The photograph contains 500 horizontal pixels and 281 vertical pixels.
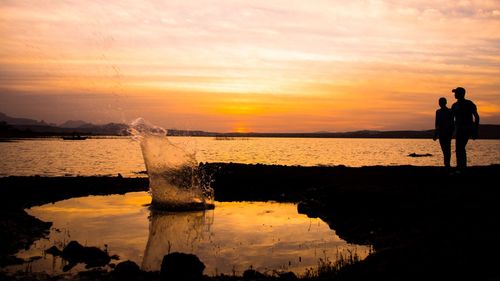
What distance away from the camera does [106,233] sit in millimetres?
A: 13766

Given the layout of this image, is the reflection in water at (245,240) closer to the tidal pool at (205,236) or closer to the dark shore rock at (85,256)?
the tidal pool at (205,236)

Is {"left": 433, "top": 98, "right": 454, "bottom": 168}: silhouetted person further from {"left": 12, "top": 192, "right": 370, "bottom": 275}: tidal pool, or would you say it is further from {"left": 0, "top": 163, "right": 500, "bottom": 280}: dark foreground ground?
{"left": 12, "top": 192, "right": 370, "bottom": 275}: tidal pool

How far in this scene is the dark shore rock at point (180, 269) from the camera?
8922mm

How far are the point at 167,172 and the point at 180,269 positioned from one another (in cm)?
1110

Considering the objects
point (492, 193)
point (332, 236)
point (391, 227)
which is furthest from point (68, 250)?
point (492, 193)

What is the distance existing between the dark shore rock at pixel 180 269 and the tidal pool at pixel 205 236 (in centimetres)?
81

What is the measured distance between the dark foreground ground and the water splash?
236 cm

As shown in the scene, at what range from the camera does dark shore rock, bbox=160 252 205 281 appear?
8.92m

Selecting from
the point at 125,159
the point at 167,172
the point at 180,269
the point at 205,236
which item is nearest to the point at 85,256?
the point at 180,269

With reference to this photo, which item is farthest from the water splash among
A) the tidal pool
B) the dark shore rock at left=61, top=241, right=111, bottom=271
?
the dark shore rock at left=61, top=241, right=111, bottom=271

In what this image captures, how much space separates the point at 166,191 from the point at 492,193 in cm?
1244

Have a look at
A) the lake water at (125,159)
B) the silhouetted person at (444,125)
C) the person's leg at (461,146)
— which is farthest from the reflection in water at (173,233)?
the lake water at (125,159)

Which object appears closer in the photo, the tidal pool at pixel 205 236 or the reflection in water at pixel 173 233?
the tidal pool at pixel 205 236

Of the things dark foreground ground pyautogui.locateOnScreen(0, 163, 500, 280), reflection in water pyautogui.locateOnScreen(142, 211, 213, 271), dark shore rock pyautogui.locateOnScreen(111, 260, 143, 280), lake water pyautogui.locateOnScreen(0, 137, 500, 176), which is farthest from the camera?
lake water pyautogui.locateOnScreen(0, 137, 500, 176)
